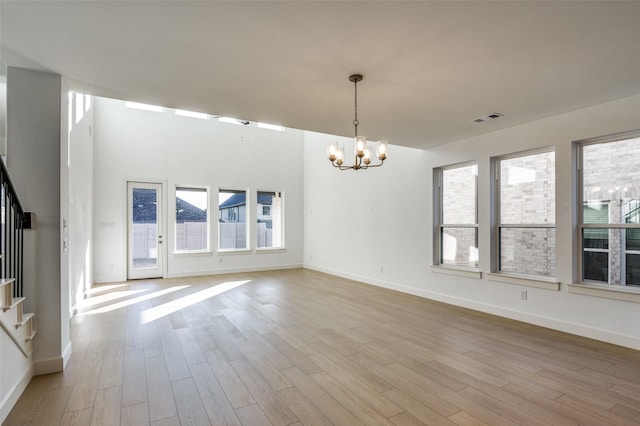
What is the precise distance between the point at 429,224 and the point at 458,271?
933 millimetres

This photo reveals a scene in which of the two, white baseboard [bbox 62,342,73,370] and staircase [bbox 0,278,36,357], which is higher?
staircase [bbox 0,278,36,357]

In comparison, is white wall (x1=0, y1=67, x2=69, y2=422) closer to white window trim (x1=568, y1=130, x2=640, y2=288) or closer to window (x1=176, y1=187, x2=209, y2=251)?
window (x1=176, y1=187, x2=209, y2=251)

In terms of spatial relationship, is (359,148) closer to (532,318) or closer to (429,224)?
(429,224)

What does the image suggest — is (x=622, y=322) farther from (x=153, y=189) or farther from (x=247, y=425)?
(x=153, y=189)

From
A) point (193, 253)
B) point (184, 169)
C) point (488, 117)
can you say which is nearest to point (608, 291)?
point (488, 117)

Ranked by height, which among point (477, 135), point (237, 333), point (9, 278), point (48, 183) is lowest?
point (237, 333)

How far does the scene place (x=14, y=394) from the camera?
7.67 feet

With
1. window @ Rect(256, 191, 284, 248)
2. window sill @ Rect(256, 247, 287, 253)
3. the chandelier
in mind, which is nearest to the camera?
the chandelier

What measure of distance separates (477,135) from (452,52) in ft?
9.06

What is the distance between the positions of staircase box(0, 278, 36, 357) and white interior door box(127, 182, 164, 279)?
473 cm

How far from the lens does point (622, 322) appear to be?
3.42 meters

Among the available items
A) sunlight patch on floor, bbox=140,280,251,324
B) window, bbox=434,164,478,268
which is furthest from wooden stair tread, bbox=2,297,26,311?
window, bbox=434,164,478,268

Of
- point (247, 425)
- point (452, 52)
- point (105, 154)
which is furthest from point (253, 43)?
point (105, 154)

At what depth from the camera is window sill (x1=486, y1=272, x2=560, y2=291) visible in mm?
3970
